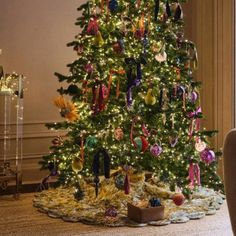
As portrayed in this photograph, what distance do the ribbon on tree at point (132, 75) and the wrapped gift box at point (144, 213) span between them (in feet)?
2.81

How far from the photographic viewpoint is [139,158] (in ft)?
13.8

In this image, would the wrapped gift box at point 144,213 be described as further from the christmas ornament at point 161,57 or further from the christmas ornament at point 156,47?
the christmas ornament at point 156,47

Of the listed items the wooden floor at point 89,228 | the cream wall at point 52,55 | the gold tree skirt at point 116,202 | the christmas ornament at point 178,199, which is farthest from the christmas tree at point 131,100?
the cream wall at point 52,55

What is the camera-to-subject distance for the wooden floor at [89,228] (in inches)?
137

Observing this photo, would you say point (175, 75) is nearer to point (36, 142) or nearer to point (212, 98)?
point (212, 98)

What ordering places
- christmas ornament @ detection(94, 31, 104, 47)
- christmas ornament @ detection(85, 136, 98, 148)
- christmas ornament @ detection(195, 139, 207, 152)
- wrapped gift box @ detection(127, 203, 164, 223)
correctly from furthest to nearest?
christmas ornament @ detection(195, 139, 207, 152) → christmas ornament @ detection(94, 31, 104, 47) → christmas ornament @ detection(85, 136, 98, 148) → wrapped gift box @ detection(127, 203, 164, 223)

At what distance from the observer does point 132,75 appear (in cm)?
399

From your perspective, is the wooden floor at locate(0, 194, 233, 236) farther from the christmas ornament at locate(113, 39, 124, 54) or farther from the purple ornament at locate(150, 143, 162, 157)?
the christmas ornament at locate(113, 39, 124, 54)

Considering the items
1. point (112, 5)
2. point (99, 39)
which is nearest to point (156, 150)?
point (99, 39)

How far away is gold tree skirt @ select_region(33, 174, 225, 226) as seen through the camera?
3.76 metres

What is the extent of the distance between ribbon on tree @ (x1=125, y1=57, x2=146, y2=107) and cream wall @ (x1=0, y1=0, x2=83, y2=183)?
138 centimetres

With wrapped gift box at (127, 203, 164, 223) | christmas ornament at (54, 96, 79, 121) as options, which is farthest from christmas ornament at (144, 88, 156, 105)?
wrapped gift box at (127, 203, 164, 223)

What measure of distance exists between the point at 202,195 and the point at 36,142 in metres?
1.84

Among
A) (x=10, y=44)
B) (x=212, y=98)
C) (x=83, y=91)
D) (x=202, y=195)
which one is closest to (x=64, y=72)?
(x=10, y=44)
